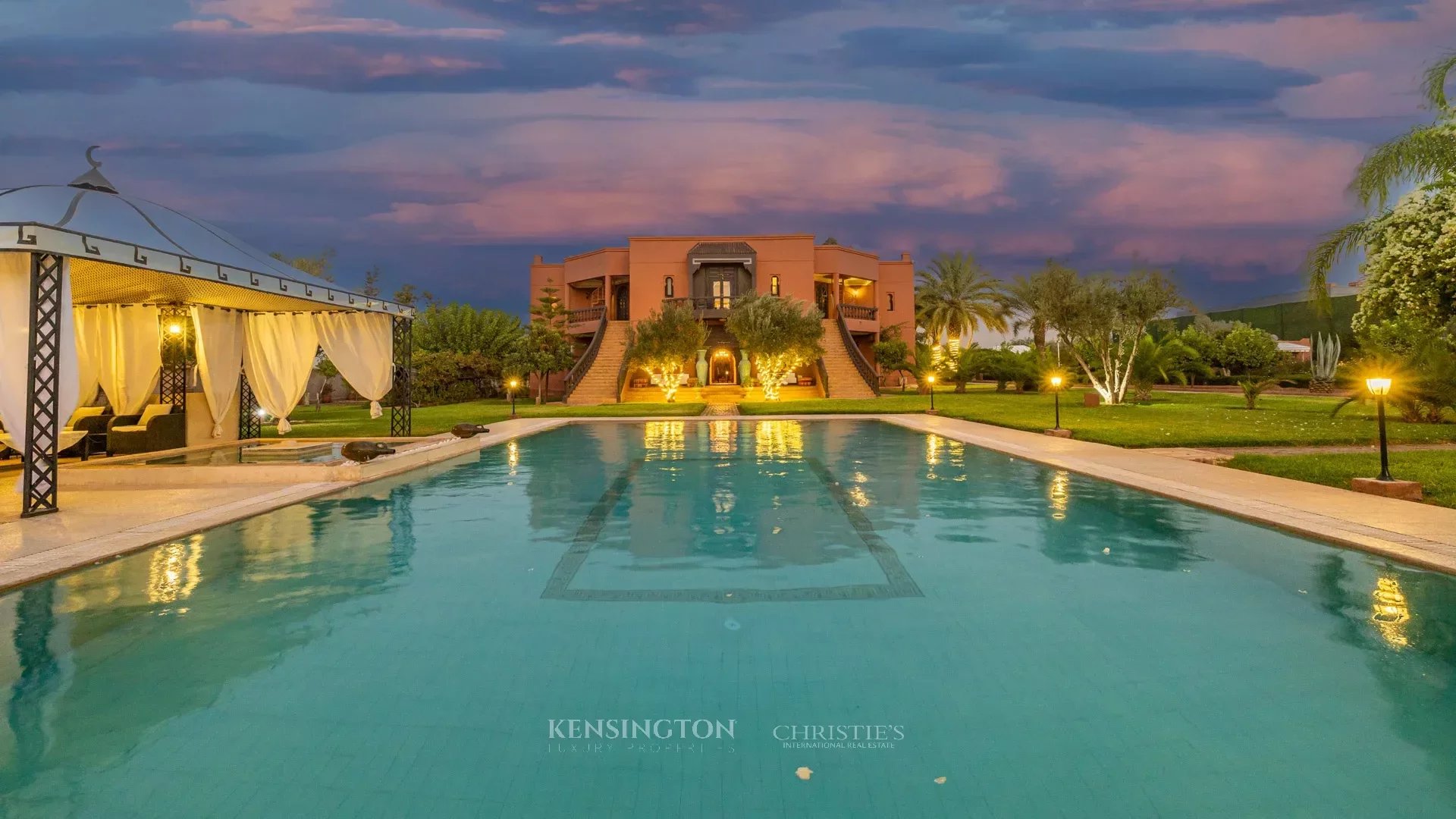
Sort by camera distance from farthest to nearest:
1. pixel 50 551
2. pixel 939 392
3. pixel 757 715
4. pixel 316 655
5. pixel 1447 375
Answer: pixel 939 392 < pixel 1447 375 < pixel 50 551 < pixel 316 655 < pixel 757 715

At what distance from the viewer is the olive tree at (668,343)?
26.4 m

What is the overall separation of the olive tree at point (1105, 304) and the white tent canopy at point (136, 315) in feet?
64.1

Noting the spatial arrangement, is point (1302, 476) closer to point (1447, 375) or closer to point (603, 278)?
point (1447, 375)

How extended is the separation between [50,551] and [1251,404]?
2597 cm

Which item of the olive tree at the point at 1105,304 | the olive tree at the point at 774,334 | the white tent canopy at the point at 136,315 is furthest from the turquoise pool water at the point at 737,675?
the olive tree at the point at 774,334

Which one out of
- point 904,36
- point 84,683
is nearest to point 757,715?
point 84,683

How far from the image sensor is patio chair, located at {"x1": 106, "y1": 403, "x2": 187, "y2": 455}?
12.3 meters

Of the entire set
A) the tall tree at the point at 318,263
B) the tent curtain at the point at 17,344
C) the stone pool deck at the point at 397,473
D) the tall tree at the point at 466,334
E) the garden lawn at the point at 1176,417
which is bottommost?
the stone pool deck at the point at 397,473

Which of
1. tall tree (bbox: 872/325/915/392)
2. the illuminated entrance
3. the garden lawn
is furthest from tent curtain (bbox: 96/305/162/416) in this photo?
tall tree (bbox: 872/325/915/392)

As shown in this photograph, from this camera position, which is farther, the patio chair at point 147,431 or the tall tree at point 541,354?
the tall tree at point 541,354

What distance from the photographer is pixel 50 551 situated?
215 inches

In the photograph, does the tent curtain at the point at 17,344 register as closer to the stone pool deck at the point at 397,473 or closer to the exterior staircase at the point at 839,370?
the stone pool deck at the point at 397,473

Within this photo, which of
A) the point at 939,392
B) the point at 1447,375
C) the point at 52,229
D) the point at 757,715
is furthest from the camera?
the point at 939,392

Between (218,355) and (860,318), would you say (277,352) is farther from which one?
(860,318)
